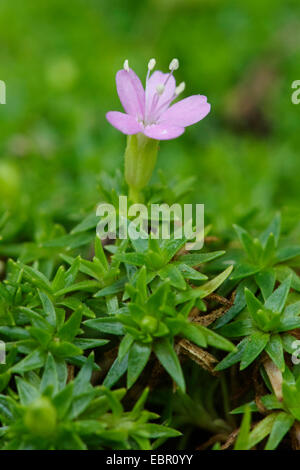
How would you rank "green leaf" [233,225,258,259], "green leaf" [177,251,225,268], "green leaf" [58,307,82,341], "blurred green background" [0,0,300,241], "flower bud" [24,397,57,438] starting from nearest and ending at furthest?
"flower bud" [24,397,57,438]
"green leaf" [58,307,82,341]
"green leaf" [177,251,225,268]
"green leaf" [233,225,258,259]
"blurred green background" [0,0,300,241]

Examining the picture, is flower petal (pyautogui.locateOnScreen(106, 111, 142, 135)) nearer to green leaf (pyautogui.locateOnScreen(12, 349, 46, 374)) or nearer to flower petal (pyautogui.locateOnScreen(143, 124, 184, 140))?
flower petal (pyautogui.locateOnScreen(143, 124, 184, 140))

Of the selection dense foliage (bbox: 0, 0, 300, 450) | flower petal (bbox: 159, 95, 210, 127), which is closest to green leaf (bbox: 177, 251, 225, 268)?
dense foliage (bbox: 0, 0, 300, 450)

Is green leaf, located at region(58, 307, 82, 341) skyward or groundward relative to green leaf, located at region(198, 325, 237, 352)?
skyward

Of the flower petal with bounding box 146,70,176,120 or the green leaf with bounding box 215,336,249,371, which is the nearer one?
the green leaf with bounding box 215,336,249,371

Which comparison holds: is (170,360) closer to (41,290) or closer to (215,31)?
(41,290)

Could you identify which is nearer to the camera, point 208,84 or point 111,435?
point 111,435

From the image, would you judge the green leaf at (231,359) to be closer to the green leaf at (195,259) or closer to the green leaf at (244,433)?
the green leaf at (244,433)
